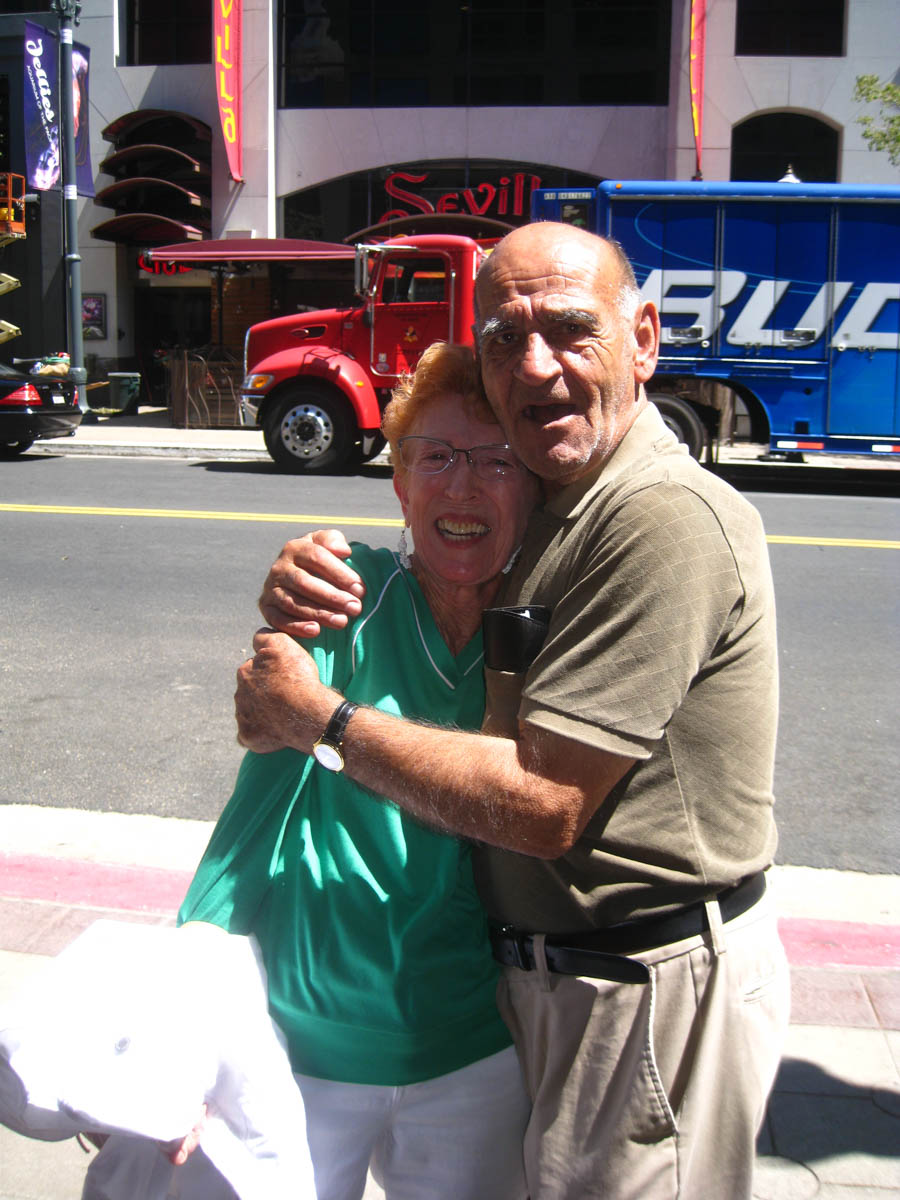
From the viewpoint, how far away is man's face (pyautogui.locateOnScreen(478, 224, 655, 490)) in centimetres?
156

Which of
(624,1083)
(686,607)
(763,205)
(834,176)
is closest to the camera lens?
(686,607)

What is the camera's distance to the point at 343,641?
65.6 inches

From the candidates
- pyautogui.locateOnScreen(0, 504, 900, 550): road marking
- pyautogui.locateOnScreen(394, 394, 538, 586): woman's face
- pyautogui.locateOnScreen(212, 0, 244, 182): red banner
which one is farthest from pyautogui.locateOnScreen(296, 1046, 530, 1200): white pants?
pyautogui.locateOnScreen(212, 0, 244, 182): red banner

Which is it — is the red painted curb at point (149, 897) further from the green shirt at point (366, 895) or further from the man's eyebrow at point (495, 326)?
the man's eyebrow at point (495, 326)

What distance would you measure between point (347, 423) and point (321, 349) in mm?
917

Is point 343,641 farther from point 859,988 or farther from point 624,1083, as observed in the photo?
point 859,988

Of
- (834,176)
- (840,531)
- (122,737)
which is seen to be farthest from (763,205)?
(122,737)

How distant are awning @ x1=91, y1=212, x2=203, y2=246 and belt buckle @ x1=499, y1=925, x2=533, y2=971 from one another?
20457mm

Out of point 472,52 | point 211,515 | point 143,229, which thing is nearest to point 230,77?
point 143,229

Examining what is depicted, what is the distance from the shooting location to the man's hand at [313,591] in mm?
1618

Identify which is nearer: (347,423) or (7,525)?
(7,525)

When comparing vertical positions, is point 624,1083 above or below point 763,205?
below

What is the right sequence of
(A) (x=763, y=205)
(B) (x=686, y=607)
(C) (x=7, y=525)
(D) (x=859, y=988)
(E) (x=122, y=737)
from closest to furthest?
1. (B) (x=686, y=607)
2. (D) (x=859, y=988)
3. (E) (x=122, y=737)
4. (C) (x=7, y=525)
5. (A) (x=763, y=205)

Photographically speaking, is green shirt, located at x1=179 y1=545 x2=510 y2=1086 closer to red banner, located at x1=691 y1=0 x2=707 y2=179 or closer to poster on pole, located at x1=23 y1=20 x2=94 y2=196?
red banner, located at x1=691 y1=0 x2=707 y2=179
